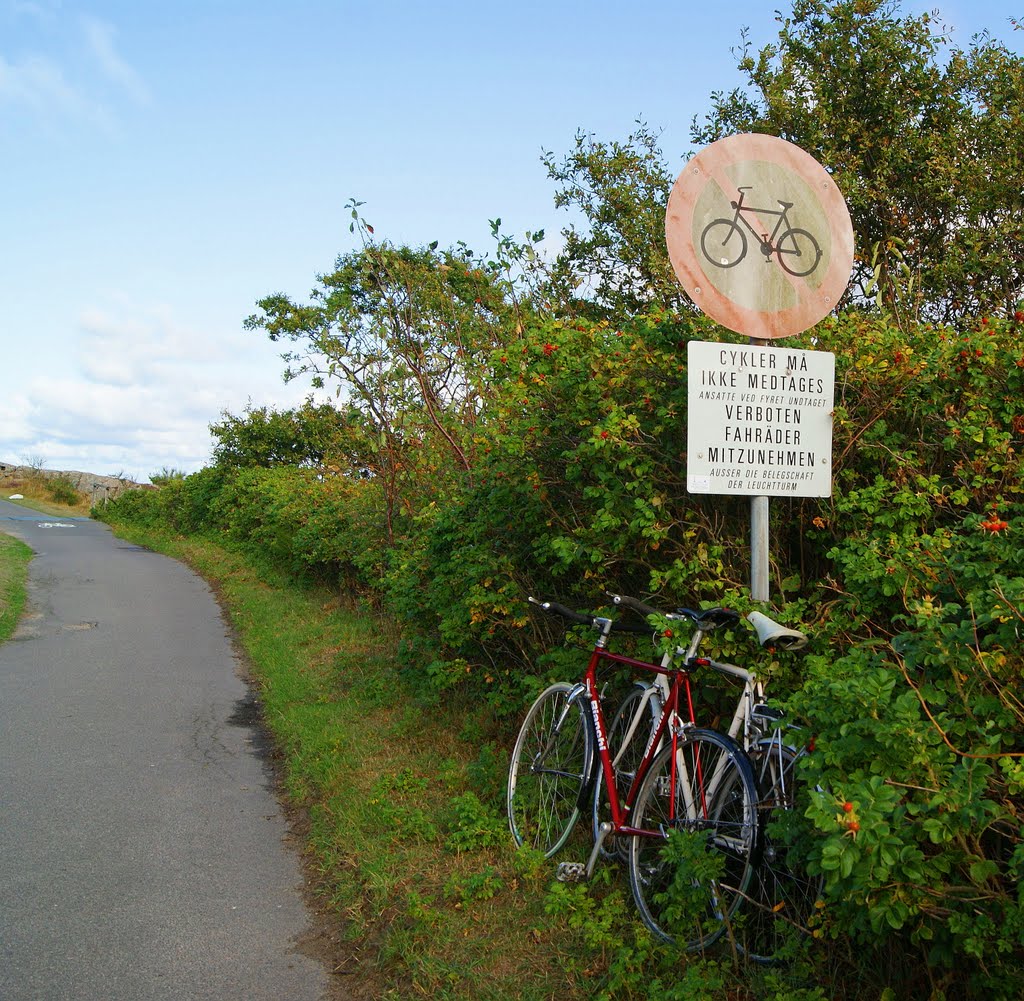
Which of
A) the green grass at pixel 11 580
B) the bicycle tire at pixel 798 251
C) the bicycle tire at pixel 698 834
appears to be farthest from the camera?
the green grass at pixel 11 580

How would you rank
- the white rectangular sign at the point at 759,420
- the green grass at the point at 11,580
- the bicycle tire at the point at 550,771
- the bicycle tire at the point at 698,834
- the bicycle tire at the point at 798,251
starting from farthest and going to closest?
the green grass at the point at 11,580
the bicycle tire at the point at 550,771
the bicycle tire at the point at 798,251
the white rectangular sign at the point at 759,420
the bicycle tire at the point at 698,834

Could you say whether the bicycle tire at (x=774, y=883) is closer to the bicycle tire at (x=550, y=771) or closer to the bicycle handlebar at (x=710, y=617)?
the bicycle handlebar at (x=710, y=617)

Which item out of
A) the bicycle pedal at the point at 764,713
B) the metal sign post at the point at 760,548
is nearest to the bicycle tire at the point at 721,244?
the metal sign post at the point at 760,548

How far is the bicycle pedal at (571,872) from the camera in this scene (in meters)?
4.30

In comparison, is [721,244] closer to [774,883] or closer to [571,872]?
[774,883]

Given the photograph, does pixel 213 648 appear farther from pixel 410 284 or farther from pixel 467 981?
pixel 467 981

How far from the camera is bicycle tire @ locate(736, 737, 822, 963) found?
331 cm

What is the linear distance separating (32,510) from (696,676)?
44505mm

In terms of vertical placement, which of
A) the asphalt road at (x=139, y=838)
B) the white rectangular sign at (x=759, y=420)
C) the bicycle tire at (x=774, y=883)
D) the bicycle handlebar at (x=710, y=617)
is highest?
the white rectangular sign at (x=759, y=420)

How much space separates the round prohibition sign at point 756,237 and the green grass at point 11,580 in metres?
10.4

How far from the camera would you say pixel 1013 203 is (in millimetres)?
10211

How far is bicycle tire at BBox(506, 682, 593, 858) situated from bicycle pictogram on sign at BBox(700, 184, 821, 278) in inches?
82.3

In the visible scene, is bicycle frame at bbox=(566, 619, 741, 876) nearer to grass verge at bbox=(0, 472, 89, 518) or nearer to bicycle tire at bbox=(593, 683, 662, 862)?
bicycle tire at bbox=(593, 683, 662, 862)

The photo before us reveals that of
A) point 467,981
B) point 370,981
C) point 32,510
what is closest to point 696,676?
point 467,981
